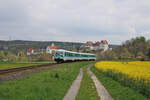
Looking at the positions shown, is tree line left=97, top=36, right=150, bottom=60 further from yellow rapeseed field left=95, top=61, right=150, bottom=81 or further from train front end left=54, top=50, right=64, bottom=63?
yellow rapeseed field left=95, top=61, right=150, bottom=81

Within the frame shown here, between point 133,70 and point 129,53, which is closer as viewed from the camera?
point 133,70

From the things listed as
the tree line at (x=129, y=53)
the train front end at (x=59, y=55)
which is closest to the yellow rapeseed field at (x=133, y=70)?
the train front end at (x=59, y=55)

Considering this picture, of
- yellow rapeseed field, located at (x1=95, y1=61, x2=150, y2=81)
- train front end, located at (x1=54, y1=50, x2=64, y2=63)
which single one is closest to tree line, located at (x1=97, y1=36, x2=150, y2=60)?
train front end, located at (x1=54, y1=50, x2=64, y2=63)

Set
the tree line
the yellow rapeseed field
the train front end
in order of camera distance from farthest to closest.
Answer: the tree line < the train front end < the yellow rapeseed field

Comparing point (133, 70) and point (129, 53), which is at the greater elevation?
point (129, 53)

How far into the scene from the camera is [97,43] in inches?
7771

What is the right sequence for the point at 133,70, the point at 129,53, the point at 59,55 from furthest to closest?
the point at 129,53 < the point at 59,55 < the point at 133,70

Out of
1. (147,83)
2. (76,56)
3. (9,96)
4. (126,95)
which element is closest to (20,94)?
(9,96)

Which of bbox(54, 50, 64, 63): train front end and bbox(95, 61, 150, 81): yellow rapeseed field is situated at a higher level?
bbox(54, 50, 64, 63): train front end

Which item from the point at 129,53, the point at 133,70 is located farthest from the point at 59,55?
the point at 129,53

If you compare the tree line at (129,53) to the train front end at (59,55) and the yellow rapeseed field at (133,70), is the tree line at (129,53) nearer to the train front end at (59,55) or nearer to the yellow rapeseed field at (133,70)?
the train front end at (59,55)

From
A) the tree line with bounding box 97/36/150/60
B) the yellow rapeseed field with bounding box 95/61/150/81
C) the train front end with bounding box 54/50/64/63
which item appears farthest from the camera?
the tree line with bounding box 97/36/150/60

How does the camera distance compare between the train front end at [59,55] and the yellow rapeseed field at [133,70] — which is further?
the train front end at [59,55]

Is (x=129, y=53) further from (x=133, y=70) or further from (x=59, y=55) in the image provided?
(x=133, y=70)
